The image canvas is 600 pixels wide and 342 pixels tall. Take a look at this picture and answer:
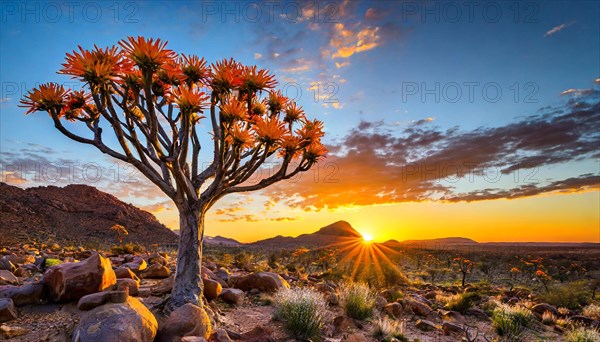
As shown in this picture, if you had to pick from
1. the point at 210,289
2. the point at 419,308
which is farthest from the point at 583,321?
the point at 210,289

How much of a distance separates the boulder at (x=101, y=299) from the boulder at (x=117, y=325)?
0.94 feet

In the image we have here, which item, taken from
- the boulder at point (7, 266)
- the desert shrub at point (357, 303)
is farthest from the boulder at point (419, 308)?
the boulder at point (7, 266)

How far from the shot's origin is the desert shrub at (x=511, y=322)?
9.95 m

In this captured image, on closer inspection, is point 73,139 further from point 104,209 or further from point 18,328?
point 104,209

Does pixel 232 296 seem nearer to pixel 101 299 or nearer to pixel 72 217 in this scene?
pixel 101 299

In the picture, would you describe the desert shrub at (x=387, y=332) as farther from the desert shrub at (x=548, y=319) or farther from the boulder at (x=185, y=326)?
the desert shrub at (x=548, y=319)

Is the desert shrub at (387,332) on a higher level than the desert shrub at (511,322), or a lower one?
higher

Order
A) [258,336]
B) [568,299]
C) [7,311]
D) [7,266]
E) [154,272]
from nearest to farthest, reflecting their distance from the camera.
A: 1. [7,311]
2. [258,336]
3. [7,266]
4. [154,272]
5. [568,299]

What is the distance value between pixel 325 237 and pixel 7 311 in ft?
364

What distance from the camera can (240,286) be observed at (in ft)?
36.2

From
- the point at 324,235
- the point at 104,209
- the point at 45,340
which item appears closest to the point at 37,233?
the point at 104,209

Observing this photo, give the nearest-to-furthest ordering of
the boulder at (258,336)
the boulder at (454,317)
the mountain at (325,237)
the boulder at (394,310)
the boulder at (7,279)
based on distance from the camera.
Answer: the boulder at (258,336)
the boulder at (7,279)
the boulder at (394,310)
the boulder at (454,317)
the mountain at (325,237)

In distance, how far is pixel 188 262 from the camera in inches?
282

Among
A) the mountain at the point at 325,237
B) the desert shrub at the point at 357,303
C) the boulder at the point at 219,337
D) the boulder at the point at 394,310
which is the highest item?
the boulder at the point at 219,337
